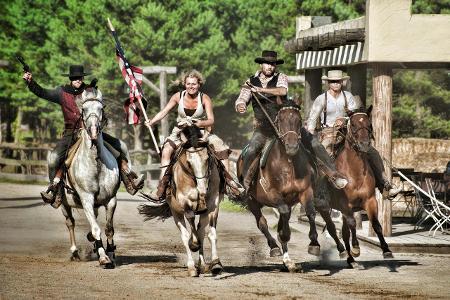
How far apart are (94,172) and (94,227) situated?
0.79 meters

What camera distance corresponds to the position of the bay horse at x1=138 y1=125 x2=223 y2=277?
46.8 ft

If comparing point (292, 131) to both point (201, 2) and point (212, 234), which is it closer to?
point (212, 234)

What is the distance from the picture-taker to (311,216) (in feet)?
49.4

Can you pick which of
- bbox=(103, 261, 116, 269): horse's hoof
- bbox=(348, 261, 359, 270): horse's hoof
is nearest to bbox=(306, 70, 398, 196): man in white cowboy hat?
bbox=(348, 261, 359, 270): horse's hoof

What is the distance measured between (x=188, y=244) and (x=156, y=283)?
3.48ft

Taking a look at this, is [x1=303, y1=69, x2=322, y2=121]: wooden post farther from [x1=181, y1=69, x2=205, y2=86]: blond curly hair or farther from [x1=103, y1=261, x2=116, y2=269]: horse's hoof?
[x1=103, y1=261, x2=116, y2=269]: horse's hoof

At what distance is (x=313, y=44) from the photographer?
21094mm

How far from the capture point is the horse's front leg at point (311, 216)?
15.0m

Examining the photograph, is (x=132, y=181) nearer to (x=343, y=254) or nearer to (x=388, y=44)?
(x=343, y=254)

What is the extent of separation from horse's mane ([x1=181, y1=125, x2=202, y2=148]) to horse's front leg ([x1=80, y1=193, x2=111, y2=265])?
216 centimetres

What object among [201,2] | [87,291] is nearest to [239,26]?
[201,2]

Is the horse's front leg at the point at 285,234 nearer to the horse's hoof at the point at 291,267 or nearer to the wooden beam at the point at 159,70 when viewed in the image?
the horse's hoof at the point at 291,267

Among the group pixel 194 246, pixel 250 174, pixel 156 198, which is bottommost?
pixel 194 246

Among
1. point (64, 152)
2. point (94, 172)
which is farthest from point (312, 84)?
point (94, 172)
